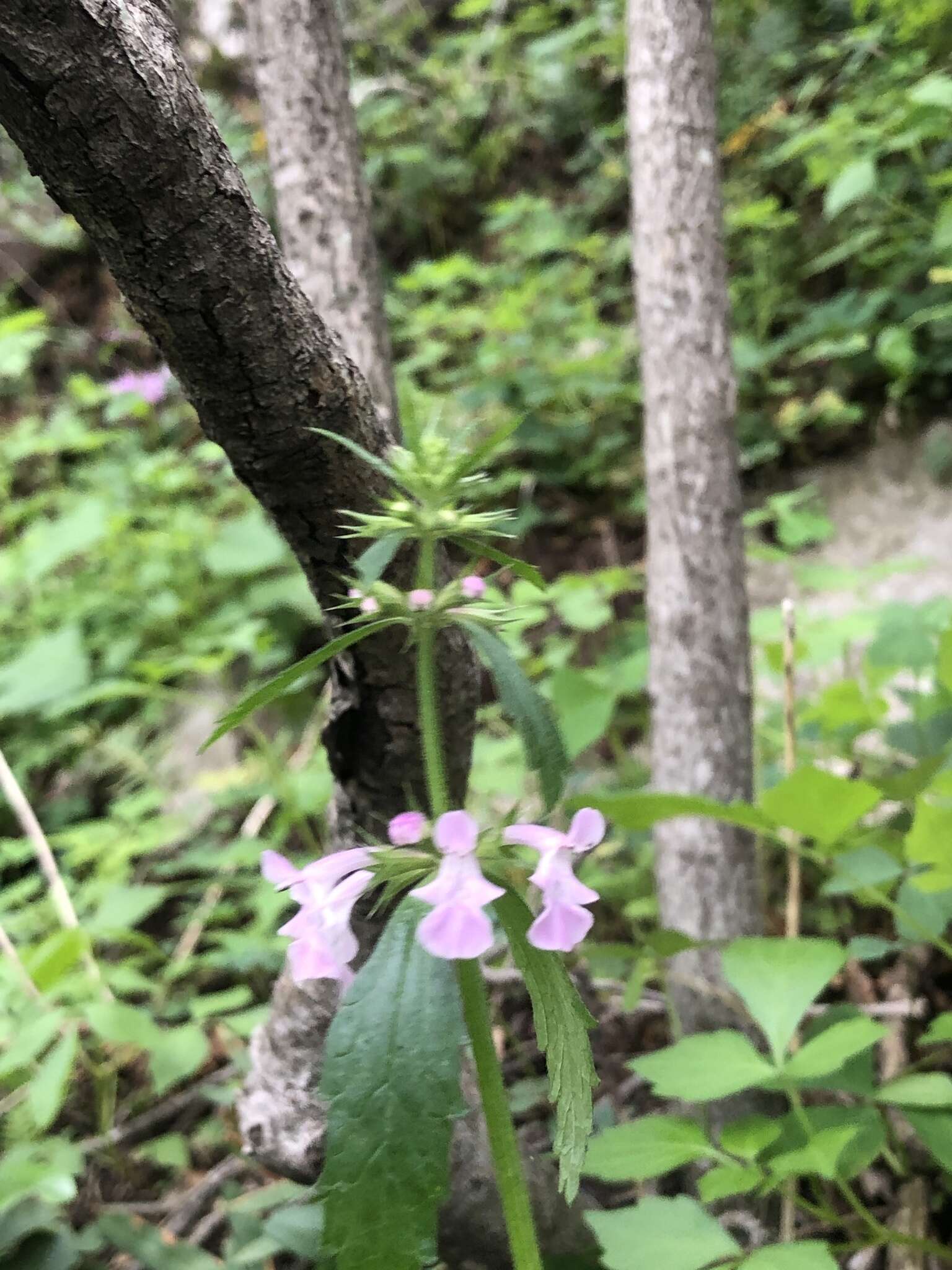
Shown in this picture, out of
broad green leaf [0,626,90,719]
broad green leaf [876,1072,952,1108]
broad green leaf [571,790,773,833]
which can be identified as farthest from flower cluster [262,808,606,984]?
broad green leaf [0,626,90,719]

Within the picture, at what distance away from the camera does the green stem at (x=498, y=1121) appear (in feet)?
1.78

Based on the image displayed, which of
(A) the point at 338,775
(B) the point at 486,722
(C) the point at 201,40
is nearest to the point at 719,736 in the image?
(A) the point at 338,775

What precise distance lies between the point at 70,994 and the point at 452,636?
3.36ft

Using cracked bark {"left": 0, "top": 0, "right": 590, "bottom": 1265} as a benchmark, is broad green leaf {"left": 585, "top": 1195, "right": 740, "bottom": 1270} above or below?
below

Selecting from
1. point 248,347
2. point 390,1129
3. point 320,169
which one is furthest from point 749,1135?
point 320,169

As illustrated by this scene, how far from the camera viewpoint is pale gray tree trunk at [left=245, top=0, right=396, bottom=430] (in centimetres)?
116

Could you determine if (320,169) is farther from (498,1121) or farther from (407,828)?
(498,1121)

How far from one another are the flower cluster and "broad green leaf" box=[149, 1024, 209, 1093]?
30.6 inches

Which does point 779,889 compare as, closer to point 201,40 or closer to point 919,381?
point 919,381

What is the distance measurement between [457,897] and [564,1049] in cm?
12

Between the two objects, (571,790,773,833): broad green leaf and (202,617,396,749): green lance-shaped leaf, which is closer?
(202,617,396,749): green lance-shaped leaf

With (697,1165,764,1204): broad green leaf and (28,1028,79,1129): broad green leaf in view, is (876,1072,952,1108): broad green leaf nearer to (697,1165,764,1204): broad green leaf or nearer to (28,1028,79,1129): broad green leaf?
(697,1165,764,1204): broad green leaf

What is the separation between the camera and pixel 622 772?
69.1 inches

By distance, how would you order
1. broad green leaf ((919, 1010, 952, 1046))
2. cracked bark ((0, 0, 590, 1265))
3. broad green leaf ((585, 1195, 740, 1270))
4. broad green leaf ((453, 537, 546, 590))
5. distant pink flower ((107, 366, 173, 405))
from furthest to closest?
distant pink flower ((107, 366, 173, 405))
broad green leaf ((919, 1010, 952, 1046))
broad green leaf ((585, 1195, 740, 1270))
broad green leaf ((453, 537, 546, 590))
cracked bark ((0, 0, 590, 1265))
